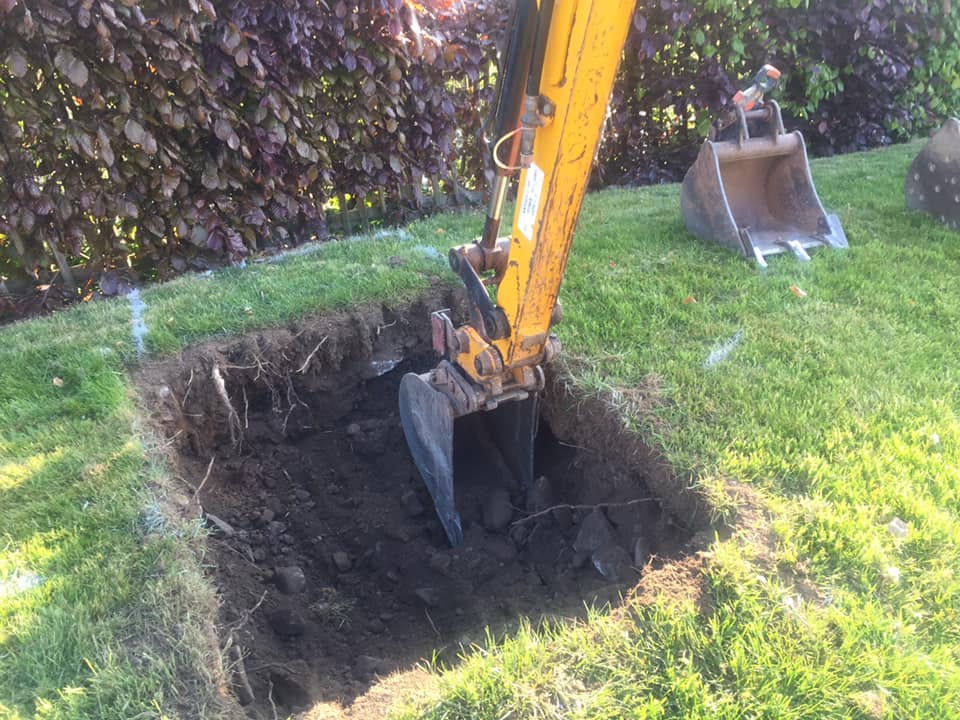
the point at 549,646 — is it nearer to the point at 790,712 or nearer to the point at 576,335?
the point at 790,712

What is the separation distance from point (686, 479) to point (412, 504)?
135cm

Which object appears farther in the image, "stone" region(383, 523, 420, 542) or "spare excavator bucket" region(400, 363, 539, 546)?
"stone" region(383, 523, 420, 542)

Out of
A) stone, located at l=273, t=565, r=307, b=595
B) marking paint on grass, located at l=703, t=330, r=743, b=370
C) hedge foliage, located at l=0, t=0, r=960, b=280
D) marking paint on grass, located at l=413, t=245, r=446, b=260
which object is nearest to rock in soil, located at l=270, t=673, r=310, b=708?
stone, located at l=273, t=565, r=307, b=595

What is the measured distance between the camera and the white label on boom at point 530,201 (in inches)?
86.4

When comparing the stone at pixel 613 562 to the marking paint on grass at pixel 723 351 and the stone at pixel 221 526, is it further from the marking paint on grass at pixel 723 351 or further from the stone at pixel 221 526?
the stone at pixel 221 526

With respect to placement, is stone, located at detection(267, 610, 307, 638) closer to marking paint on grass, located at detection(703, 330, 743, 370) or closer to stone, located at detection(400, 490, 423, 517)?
stone, located at detection(400, 490, 423, 517)

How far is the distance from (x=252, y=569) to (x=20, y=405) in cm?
147

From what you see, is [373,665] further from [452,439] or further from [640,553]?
[640,553]

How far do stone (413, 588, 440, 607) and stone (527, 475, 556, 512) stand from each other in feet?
2.08

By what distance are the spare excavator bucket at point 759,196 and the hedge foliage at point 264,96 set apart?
Answer: 1.61 metres

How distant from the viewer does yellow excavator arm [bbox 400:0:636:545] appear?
78.0 inches

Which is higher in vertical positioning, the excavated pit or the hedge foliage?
the hedge foliage

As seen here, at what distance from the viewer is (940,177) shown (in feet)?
15.2

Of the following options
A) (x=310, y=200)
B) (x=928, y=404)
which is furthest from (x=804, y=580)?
(x=310, y=200)
